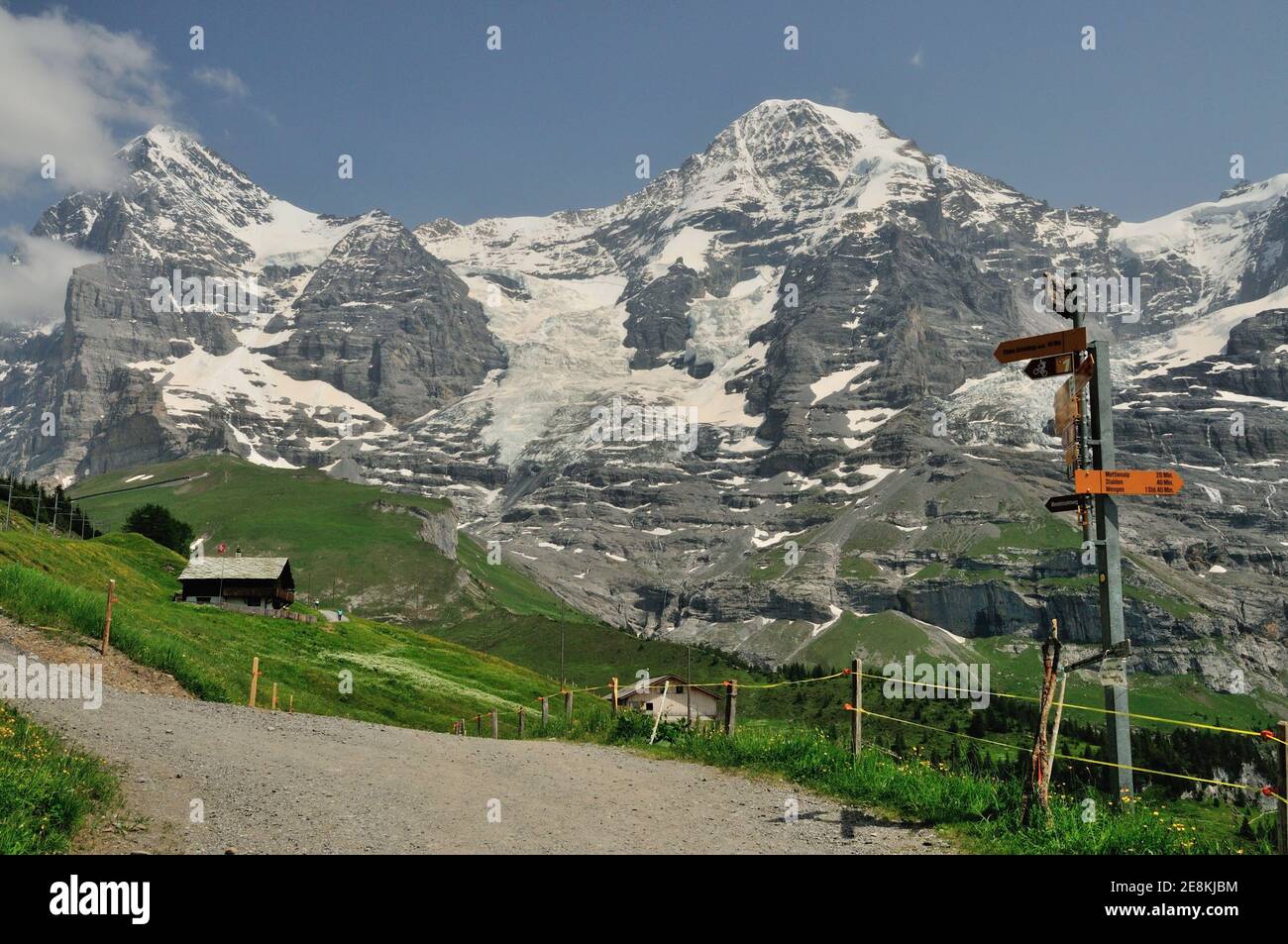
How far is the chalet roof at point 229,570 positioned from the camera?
349 feet

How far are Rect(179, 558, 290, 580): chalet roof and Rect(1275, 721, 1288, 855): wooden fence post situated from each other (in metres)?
107

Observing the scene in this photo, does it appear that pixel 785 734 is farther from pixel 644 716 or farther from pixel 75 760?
pixel 75 760

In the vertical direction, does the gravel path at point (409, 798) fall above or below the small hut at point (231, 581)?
above

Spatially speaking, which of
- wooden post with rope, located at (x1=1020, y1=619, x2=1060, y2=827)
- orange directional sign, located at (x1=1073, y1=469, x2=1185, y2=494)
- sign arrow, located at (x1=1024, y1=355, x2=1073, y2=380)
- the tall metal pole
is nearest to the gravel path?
wooden post with rope, located at (x1=1020, y1=619, x2=1060, y2=827)

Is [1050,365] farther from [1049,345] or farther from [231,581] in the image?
[231,581]

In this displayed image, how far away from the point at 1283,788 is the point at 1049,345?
9246 mm

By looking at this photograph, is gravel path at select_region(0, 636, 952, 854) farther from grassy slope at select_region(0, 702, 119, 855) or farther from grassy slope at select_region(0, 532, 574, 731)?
grassy slope at select_region(0, 532, 574, 731)

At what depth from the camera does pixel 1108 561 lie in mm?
18609

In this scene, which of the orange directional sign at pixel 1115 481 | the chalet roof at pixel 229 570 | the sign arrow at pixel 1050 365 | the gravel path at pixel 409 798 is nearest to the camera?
the gravel path at pixel 409 798

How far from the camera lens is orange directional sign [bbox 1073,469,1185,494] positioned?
18750 millimetres

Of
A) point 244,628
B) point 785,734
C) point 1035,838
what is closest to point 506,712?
point 244,628
